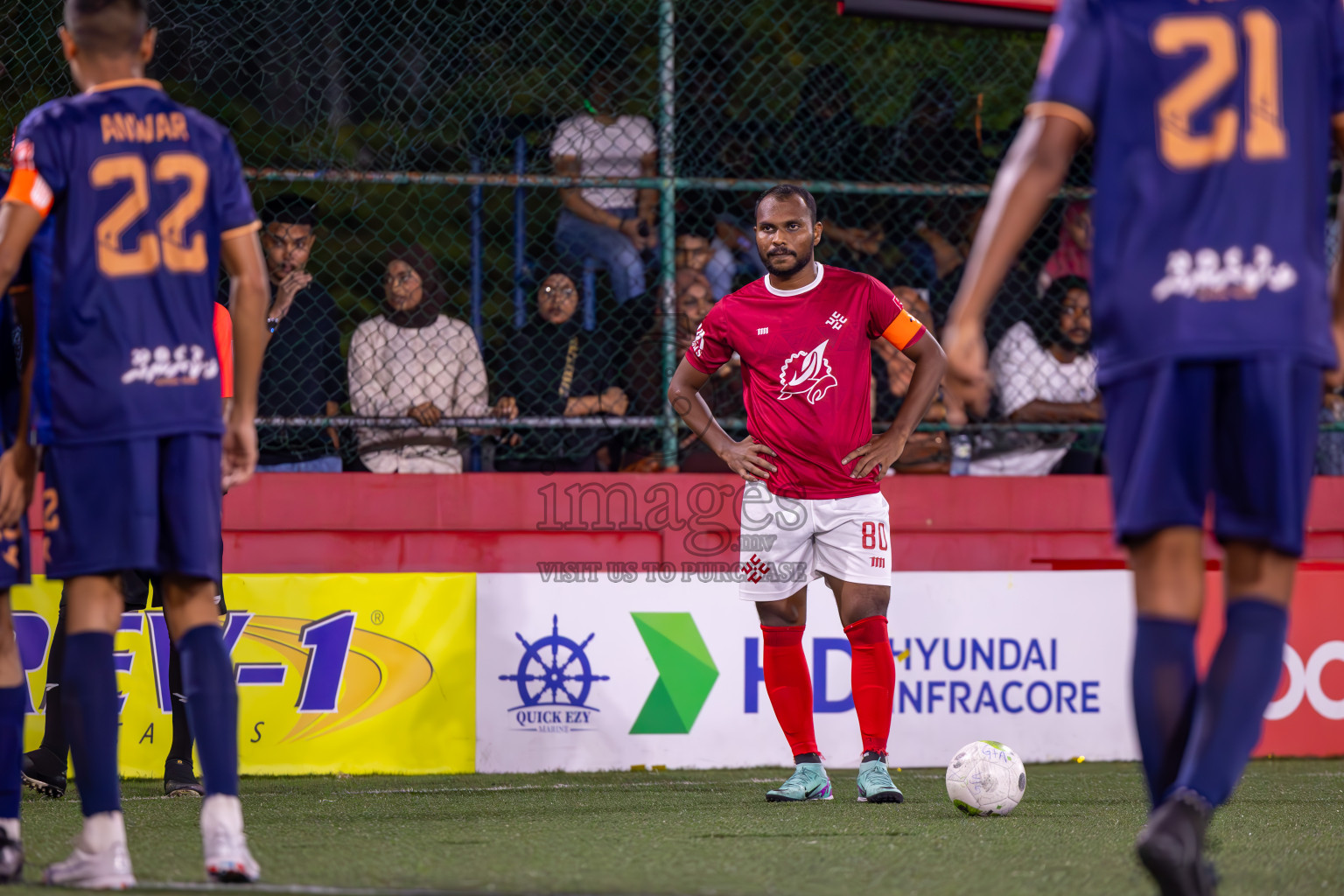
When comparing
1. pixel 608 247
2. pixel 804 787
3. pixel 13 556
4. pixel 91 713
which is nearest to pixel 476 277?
pixel 608 247

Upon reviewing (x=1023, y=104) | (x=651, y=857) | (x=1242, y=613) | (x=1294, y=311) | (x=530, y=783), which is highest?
(x=1023, y=104)

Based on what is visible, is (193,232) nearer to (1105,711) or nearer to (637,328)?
(637,328)

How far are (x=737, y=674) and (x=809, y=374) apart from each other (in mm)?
1919

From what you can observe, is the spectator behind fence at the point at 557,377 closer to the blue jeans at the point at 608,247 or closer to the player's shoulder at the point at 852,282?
the blue jeans at the point at 608,247

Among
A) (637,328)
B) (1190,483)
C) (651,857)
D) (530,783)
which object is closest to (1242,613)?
(1190,483)

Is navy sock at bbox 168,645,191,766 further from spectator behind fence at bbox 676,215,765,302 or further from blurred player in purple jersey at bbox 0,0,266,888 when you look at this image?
spectator behind fence at bbox 676,215,765,302

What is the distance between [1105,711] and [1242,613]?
473 centimetres

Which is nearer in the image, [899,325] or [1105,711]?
[899,325]

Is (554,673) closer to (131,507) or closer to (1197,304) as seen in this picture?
(131,507)

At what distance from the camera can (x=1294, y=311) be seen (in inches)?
96.6

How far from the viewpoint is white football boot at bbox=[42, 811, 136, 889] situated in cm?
291

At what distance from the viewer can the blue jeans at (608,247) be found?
25.1 feet

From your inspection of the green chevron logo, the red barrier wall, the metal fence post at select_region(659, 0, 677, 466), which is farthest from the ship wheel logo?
the metal fence post at select_region(659, 0, 677, 466)

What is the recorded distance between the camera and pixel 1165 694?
8.25 ft
